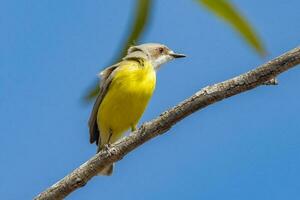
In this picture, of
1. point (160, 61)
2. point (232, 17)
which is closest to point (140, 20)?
point (232, 17)

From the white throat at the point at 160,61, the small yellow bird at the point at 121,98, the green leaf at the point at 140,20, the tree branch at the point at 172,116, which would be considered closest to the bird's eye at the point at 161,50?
the white throat at the point at 160,61

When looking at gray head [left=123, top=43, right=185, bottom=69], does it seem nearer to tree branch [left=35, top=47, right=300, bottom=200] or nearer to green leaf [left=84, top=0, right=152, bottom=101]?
tree branch [left=35, top=47, right=300, bottom=200]

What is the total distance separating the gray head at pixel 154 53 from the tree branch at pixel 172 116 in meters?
3.20

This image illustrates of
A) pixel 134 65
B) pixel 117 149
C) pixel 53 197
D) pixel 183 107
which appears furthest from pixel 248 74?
pixel 134 65

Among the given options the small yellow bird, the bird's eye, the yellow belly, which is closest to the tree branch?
the small yellow bird

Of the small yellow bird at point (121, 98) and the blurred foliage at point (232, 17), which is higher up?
the small yellow bird at point (121, 98)

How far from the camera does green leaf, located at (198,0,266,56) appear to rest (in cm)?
72

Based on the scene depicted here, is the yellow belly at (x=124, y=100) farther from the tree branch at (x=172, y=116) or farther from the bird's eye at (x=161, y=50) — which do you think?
the tree branch at (x=172, y=116)

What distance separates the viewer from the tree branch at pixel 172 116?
3.26m

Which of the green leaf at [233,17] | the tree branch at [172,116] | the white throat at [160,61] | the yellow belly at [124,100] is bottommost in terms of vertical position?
the green leaf at [233,17]

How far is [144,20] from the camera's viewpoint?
89cm

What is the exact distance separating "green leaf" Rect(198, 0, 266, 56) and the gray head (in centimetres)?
638

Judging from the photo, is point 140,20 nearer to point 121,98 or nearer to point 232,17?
point 232,17

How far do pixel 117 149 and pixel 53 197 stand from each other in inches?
24.5
